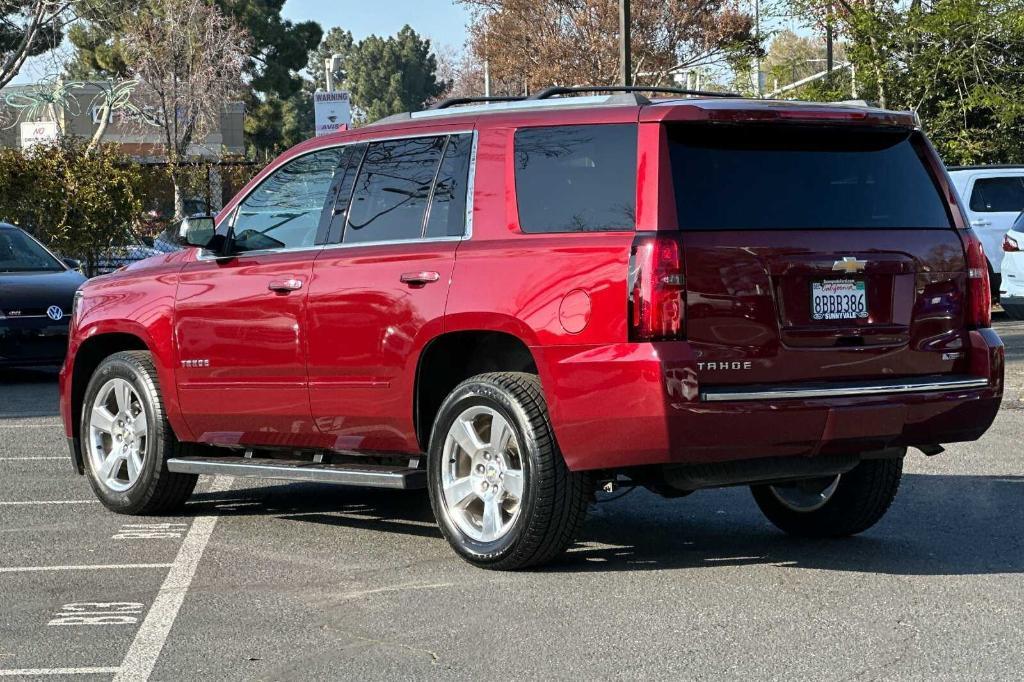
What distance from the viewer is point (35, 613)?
6.31 m

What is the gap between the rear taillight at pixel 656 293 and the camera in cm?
633

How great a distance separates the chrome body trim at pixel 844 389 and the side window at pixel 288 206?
2.39m

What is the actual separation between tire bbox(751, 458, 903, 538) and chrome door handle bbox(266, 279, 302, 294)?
91.6 inches

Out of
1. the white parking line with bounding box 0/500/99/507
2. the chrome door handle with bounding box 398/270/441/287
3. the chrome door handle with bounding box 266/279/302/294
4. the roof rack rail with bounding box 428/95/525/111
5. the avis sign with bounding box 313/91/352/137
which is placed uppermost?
the avis sign with bounding box 313/91/352/137

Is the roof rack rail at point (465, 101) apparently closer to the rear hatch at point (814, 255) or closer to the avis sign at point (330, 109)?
the rear hatch at point (814, 255)

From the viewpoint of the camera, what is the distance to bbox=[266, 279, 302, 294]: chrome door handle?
7.69m

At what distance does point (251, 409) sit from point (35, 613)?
6.43 ft

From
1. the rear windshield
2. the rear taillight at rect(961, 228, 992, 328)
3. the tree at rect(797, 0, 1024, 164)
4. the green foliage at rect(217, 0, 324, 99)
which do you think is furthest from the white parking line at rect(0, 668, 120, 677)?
the green foliage at rect(217, 0, 324, 99)

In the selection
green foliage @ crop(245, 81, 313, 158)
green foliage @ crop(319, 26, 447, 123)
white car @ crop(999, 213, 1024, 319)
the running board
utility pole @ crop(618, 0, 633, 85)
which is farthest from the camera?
green foliage @ crop(319, 26, 447, 123)

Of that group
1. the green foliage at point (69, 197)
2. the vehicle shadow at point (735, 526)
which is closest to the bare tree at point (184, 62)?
the green foliage at point (69, 197)

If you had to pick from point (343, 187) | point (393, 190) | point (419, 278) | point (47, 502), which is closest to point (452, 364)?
point (419, 278)

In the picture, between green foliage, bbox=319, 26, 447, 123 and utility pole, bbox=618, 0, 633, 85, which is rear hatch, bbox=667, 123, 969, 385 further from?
green foliage, bbox=319, 26, 447, 123

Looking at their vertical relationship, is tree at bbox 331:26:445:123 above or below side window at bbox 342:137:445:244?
above

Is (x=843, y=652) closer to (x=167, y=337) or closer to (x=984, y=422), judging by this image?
(x=984, y=422)
